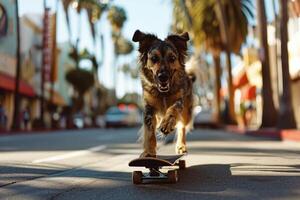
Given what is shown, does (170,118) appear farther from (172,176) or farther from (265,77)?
(265,77)

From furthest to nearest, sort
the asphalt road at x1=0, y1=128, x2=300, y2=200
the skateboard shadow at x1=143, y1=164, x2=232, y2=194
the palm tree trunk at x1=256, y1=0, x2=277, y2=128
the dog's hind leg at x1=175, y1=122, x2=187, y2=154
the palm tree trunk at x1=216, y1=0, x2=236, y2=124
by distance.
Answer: the palm tree trunk at x1=216, y1=0, x2=236, y2=124 → the palm tree trunk at x1=256, y1=0, x2=277, y2=128 → the dog's hind leg at x1=175, y1=122, x2=187, y2=154 → the skateboard shadow at x1=143, y1=164, x2=232, y2=194 → the asphalt road at x1=0, y1=128, x2=300, y2=200

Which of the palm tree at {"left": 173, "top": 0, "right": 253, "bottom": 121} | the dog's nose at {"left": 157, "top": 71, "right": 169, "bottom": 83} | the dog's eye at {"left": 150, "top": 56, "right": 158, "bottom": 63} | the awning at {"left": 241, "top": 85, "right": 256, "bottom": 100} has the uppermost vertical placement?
the palm tree at {"left": 173, "top": 0, "right": 253, "bottom": 121}

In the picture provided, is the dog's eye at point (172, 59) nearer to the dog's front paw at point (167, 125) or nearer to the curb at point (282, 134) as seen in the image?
the dog's front paw at point (167, 125)

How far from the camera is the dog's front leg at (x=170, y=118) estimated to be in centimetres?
692

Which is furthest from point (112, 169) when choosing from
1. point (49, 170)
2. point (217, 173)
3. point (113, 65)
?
point (113, 65)

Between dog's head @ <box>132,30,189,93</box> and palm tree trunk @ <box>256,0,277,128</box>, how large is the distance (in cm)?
1744

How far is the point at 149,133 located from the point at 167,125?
29cm

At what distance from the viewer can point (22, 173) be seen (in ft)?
27.3

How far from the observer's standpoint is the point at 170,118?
23.2ft

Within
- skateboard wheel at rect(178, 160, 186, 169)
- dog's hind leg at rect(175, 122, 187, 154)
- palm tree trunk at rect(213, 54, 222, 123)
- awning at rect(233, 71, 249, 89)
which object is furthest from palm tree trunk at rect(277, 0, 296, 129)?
awning at rect(233, 71, 249, 89)

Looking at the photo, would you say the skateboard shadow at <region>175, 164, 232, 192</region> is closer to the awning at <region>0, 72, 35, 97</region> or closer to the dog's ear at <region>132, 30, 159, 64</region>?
the dog's ear at <region>132, 30, 159, 64</region>

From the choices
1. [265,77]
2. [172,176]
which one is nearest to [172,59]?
[172,176]

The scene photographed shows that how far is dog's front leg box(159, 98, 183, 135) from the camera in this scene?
22.7 feet

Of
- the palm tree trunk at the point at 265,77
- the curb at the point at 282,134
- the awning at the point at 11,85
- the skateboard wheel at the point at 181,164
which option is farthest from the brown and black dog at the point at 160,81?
the awning at the point at 11,85
